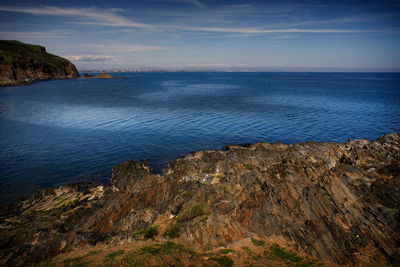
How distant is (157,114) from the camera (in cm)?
6812

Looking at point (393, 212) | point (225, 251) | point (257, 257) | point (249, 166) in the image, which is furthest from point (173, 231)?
point (393, 212)

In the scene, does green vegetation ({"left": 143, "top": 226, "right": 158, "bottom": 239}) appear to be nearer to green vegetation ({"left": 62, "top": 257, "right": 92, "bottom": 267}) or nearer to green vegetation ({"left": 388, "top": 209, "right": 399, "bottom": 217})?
green vegetation ({"left": 62, "top": 257, "right": 92, "bottom": 267})

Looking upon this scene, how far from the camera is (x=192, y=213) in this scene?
20.4 metres

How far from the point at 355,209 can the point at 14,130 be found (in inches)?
2538

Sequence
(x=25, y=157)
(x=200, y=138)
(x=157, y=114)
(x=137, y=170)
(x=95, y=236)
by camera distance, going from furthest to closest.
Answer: (x=157, y=114) → (x=200, y=138) → (x=25, y=157) → (x=137, y=170) → (x=95, y=236)

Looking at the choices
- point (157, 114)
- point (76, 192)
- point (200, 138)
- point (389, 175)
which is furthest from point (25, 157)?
point (389, 175)

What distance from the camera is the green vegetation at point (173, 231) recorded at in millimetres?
18344

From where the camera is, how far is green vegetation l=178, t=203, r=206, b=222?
2002 cm

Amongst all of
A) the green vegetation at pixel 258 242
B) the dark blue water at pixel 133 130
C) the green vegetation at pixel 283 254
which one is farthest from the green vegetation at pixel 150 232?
the dark blue water at pixel 133 130

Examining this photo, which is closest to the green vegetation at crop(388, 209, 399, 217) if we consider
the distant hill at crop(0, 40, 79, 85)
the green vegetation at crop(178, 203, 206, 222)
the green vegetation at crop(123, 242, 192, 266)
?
the green vegetation at crop(178, 203, 206, 222)

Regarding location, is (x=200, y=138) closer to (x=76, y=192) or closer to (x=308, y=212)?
(x=76, y=192)

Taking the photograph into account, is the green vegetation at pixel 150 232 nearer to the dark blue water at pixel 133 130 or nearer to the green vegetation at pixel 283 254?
the green vegetation at pixel 283 254

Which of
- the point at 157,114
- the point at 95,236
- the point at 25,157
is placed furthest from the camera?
the point at 157,114

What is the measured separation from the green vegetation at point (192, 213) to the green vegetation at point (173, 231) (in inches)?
39.2
